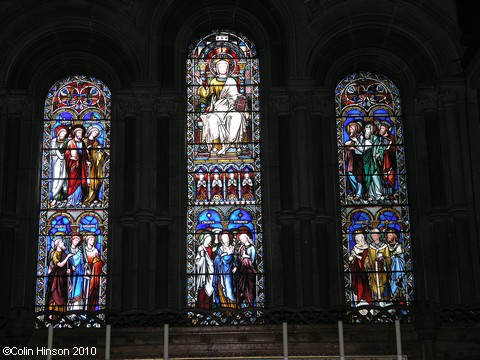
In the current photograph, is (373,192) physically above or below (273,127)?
below

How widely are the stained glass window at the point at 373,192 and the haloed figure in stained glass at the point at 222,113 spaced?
2.05m

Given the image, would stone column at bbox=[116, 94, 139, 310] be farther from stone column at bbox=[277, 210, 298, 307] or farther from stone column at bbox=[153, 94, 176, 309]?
stone column at bbox=[277, 210, 298, 307]

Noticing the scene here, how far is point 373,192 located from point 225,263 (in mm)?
3293

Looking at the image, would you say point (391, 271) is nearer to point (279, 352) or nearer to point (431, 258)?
point (431, 258)

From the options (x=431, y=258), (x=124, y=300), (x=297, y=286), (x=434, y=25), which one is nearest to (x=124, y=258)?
(x=124, y=300)

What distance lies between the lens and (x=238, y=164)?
19.1 metres

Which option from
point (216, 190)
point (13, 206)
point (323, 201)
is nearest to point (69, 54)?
point (13, 206)

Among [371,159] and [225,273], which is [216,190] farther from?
[371,159]

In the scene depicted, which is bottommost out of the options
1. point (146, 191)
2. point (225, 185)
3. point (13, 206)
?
point (13, 206)

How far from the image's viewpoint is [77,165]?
1923 cm

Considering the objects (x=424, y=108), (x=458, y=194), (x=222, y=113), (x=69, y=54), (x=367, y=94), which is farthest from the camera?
(x=367, y=94)

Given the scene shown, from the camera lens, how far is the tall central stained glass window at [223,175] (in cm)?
1823

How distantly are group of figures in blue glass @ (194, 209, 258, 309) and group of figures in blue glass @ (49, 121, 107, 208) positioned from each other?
2.25 m

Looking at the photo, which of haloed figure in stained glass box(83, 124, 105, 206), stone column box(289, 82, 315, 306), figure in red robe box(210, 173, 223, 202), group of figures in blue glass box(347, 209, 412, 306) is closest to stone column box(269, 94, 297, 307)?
stone column box(289, 82, 315, 306)
